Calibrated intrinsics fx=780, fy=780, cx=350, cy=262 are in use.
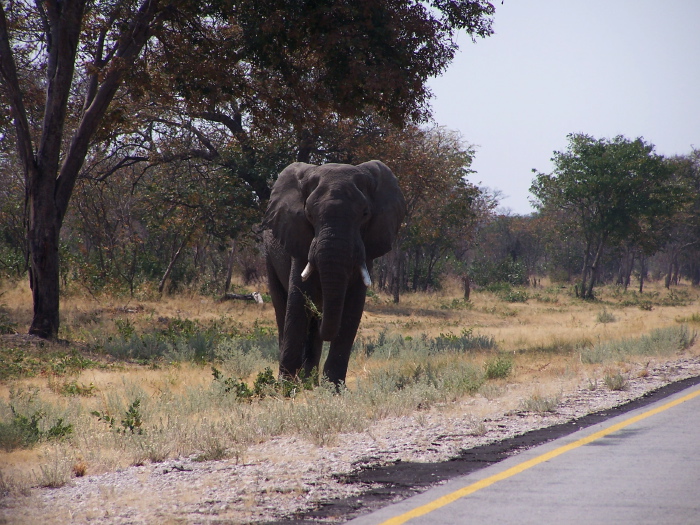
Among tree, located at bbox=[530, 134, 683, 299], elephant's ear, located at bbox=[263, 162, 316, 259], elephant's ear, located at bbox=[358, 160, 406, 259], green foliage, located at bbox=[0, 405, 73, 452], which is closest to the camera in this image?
green foliage, located at bbox=[0, 405, 73, 452]

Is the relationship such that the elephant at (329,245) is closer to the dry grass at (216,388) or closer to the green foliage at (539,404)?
the dry grass at (216,388)

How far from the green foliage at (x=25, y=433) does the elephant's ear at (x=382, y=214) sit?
4.46 metres

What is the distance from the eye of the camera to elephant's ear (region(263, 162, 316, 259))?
10.2m

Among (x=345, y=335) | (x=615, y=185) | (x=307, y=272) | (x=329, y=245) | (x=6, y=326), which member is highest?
(x=615, y=185)

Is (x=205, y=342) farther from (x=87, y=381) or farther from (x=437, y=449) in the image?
(x=437, y=449)

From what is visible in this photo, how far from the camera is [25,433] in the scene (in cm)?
746

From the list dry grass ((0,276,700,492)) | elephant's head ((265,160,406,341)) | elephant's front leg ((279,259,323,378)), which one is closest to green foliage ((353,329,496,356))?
dry grass ((0,276,700,492))

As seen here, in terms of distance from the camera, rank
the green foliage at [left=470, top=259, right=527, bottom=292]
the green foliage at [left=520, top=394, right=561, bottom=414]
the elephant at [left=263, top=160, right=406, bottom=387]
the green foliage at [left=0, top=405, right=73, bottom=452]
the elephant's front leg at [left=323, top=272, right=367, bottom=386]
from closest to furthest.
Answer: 1. the green foliage at [left=0, top=405, right=73, bottom=452]
2. the green foliage at [left=520, top=394, right=561, bottom=414]
3. the elephant at [left=263, top=160, right=406, bottom=387]
4. the elephant's front leg at [left=323, top=272, right=367, bottom=386]
5. the green foliage at [left=470, top=259, right=527, bottom=292]

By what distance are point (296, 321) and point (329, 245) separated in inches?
51.8

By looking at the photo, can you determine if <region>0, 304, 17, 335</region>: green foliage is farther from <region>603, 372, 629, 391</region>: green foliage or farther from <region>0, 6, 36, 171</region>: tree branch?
<region>603, 372, 629, 391</region>: green foliage

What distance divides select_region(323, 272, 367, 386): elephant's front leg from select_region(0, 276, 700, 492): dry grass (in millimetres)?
577

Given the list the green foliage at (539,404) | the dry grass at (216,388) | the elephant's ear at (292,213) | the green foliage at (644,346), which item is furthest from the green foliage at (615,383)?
the elephant's ear at (292,213)

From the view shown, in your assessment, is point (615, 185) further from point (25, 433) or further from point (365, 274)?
point (25, 433)

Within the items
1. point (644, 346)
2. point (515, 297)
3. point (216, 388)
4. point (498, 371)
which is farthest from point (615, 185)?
point (216, 388)
